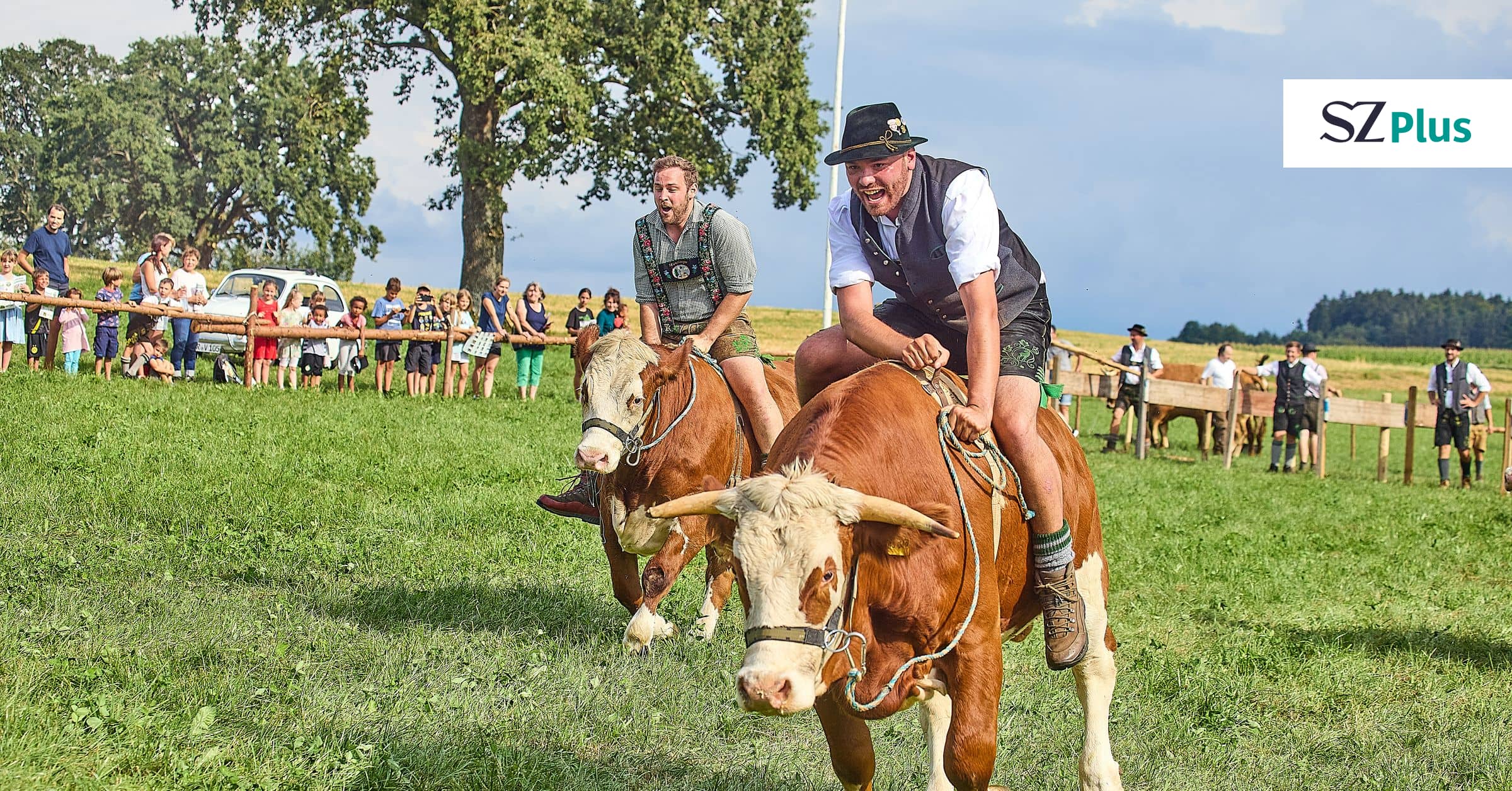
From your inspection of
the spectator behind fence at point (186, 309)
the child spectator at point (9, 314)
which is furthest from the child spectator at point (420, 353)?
the child spectator at point (9, 314)

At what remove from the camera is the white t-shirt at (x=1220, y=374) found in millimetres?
25672

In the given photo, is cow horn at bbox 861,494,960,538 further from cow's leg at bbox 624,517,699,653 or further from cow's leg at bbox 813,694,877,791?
cow's leg at bbox 624,517,699,653

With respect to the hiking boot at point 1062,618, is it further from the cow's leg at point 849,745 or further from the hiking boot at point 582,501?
the hiking boot at point 582,501

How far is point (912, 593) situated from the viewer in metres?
3.94

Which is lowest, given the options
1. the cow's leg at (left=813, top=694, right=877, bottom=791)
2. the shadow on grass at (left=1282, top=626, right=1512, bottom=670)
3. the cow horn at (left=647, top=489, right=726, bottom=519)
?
the shadow on grass at (left=1282, top=626, right=1512, bottom=670)

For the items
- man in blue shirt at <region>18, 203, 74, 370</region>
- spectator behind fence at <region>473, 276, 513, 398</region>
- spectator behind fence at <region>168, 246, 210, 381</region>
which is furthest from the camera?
spectator behind fence at <region>473, 276, 513, 398</region>

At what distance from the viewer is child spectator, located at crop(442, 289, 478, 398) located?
19.8 meters

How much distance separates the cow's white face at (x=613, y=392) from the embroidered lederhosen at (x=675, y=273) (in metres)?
0.66

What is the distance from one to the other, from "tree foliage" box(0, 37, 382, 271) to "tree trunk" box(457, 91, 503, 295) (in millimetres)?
18544

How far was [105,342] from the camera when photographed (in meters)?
16.7

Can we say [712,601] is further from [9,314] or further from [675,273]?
[9,314]

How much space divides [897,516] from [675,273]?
4060mm

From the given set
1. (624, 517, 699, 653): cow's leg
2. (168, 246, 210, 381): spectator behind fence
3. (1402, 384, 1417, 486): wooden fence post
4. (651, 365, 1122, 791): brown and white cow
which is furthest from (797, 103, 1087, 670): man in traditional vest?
(1402, 384, 1417, 486): wooden fence post

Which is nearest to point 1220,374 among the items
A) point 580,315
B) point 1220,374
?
point 1220,374
